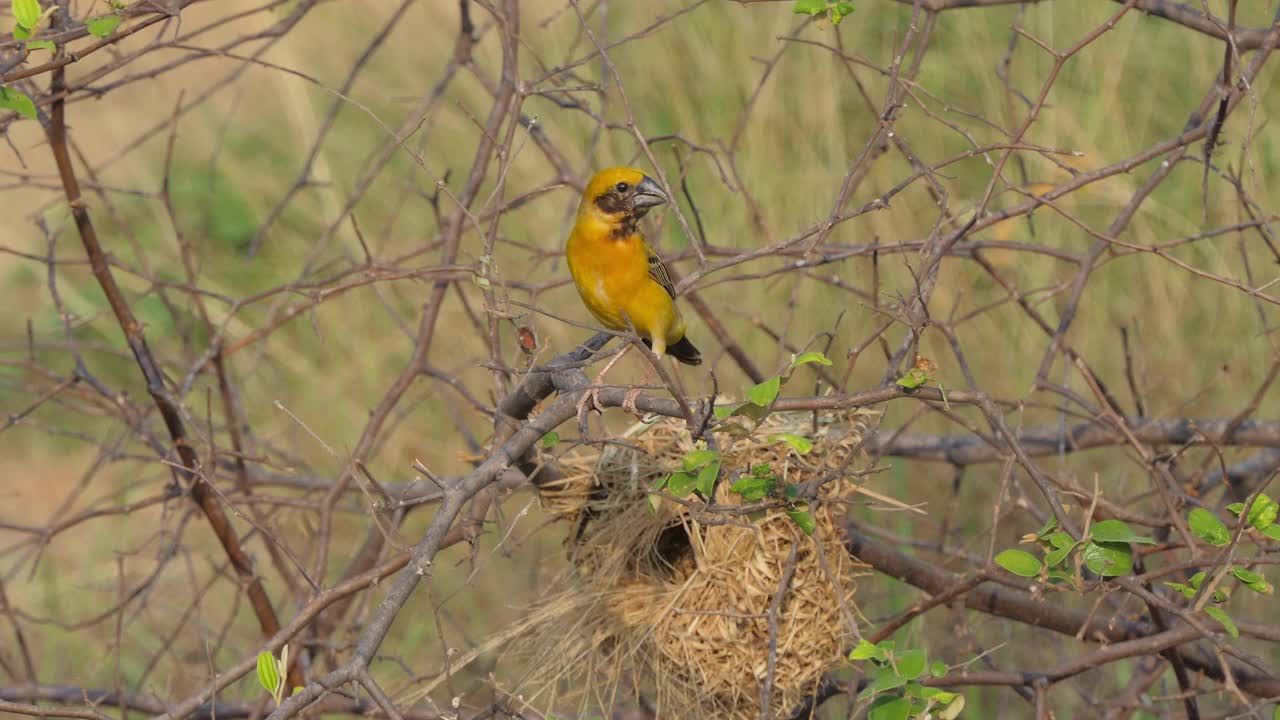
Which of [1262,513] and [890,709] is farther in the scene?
[1262,513]

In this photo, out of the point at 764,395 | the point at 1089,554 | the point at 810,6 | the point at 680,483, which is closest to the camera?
the point at 764,395

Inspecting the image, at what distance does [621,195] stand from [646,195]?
0.26ft

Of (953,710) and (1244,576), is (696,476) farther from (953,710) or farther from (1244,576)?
(1244,576)

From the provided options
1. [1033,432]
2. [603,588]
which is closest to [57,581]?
[603,588]

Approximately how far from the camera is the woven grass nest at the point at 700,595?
341cm

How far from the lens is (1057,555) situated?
2.35 metres

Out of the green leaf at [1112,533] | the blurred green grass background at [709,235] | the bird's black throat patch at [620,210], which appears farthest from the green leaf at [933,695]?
the blurred green grass background at [709,235]

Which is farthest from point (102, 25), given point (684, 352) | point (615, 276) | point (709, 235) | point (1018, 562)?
point (709, 235)

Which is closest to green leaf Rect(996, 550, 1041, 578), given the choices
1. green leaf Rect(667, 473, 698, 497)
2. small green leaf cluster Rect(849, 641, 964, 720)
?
small green leaf cluster Rect(849, 641, 964, 720)

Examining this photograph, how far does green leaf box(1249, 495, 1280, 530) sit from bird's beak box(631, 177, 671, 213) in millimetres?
1945

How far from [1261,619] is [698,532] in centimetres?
303

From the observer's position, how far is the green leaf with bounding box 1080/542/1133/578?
2350mm

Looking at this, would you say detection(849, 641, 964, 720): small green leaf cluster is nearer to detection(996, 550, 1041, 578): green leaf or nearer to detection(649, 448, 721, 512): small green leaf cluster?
detection(996, 550, 1041, 578): green leaf

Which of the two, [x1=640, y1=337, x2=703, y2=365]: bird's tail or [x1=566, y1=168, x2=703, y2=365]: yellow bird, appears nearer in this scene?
[x1=566, y1=168, x2=703, y2=365]: yellow bird
